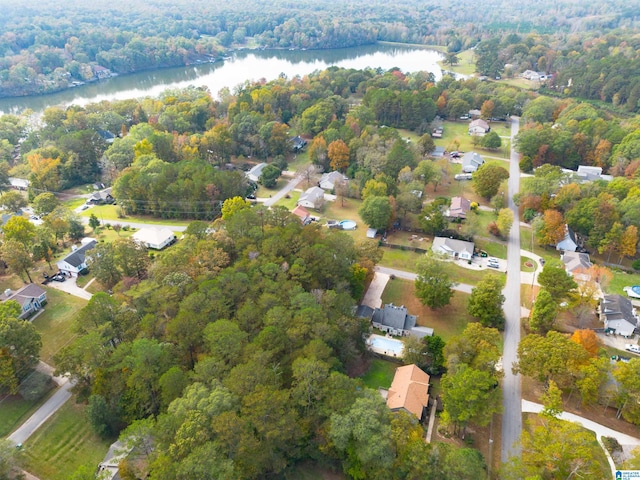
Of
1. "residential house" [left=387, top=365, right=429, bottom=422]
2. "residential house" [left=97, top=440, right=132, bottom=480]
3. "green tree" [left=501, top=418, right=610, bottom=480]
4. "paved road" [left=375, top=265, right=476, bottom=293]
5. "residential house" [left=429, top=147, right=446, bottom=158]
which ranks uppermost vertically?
"green tree" [left=501, top=418, right=610, bottom=480]

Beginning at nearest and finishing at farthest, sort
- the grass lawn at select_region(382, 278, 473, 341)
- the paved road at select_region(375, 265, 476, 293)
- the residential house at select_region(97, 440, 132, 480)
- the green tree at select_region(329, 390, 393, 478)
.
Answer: the green tree at select_region(329, 390, 393, 478), the residential house at select_region(97, 440, 132, 480), the grass lawn at select_region(382, 278, 473, 341), the paved road at select_region(375, 265, 476, 293)

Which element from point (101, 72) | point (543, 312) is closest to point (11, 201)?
point (543, 312)

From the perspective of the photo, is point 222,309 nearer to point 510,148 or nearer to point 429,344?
point 429,344

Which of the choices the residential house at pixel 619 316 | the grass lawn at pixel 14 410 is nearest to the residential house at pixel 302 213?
the grass lawn at pixel 14 410

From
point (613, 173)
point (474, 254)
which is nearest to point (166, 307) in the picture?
point (474, 254)

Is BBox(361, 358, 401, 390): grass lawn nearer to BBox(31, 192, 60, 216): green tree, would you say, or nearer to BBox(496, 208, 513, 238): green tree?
BBox(496, 208, 513, 238): green tree

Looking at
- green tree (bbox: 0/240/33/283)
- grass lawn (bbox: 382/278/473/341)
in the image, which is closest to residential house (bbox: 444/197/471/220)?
grass lawn (bbox: 382/278/473/341)

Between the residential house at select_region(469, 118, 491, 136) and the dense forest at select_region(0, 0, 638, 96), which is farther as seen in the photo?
the dense forest at select_region(0, 0, 638, 96)
